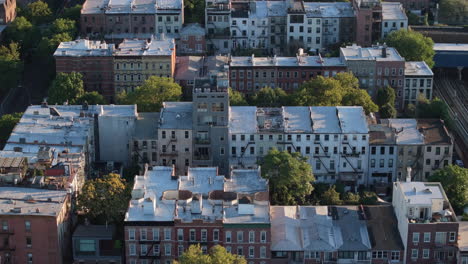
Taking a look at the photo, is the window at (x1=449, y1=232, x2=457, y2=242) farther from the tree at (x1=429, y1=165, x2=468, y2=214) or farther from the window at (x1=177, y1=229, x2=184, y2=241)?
the window at (x1=177, y1=229, x2=184, y2=241)

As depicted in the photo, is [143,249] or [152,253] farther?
[152,253]

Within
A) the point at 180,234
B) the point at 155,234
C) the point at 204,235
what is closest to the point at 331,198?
the point at 204,235

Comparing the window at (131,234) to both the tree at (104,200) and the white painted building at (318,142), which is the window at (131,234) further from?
the white painted building at (318,142)

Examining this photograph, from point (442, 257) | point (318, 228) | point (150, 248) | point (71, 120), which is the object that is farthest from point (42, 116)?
point (442, 257)

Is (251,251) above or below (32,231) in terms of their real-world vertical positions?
below

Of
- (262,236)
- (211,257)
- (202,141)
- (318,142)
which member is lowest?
(262,236)

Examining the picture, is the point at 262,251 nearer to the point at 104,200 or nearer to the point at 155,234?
the point at 155,234
